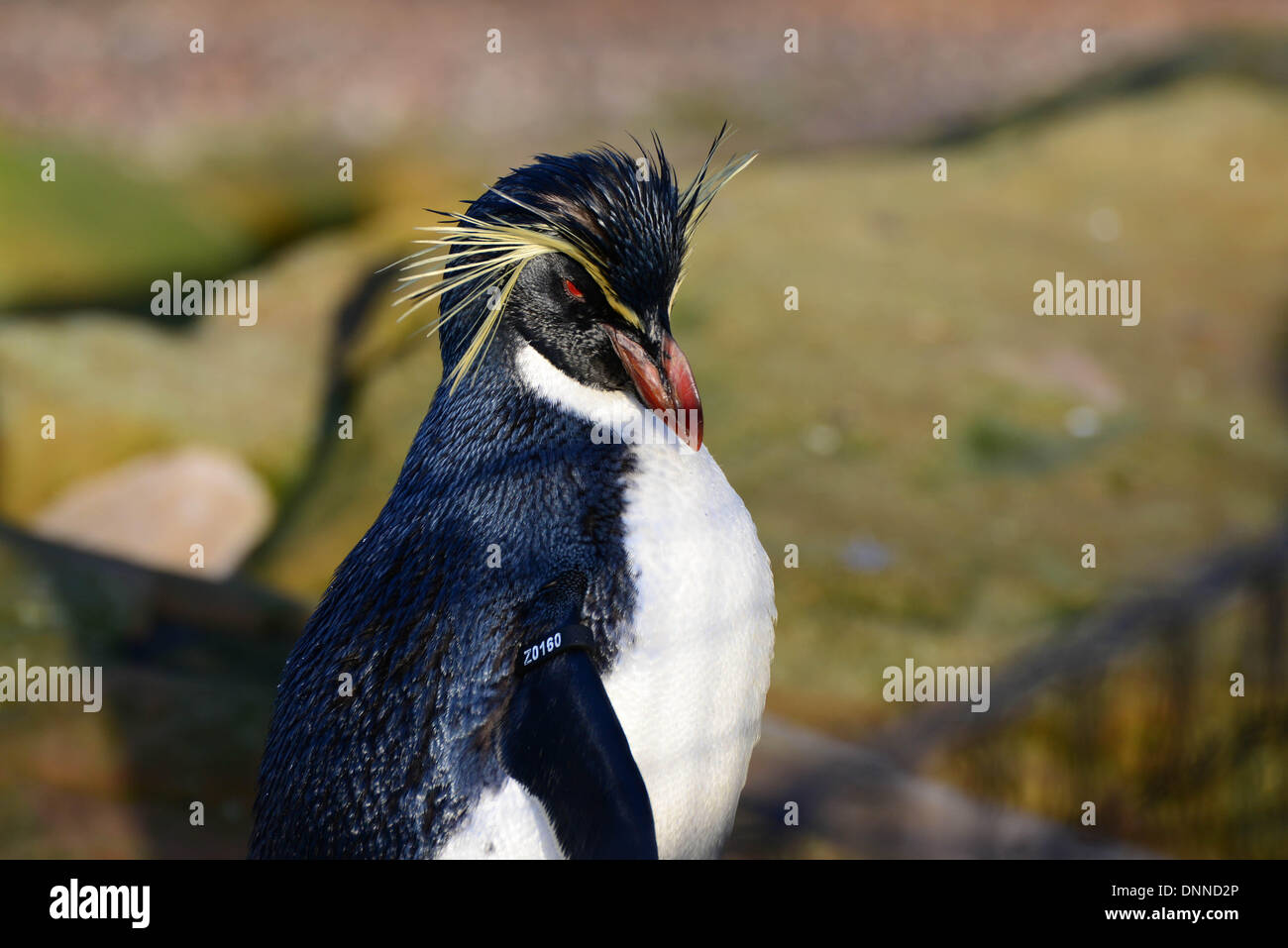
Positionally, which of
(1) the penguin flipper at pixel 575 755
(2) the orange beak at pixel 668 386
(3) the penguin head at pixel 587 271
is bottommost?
(1) the penguin flipper at pixel 575 755

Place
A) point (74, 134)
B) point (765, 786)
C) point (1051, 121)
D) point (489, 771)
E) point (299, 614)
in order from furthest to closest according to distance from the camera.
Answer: point (74, 134), point (1051, 121), point (299, 614), point (765, 786), point (489, 771)

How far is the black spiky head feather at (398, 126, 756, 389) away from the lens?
1.86 meters

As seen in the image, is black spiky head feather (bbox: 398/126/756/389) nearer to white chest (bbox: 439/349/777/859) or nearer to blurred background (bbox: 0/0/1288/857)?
white chest (bbox: 439/349/777/859)

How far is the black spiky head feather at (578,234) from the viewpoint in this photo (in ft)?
6.10

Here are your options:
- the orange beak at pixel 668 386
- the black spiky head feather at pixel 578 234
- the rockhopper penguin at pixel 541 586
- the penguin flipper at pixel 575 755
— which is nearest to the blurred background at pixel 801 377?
the rockhopper penguin at pixel 541 586

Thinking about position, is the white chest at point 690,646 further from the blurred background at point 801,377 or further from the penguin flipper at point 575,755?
the blurred background at point 801,377

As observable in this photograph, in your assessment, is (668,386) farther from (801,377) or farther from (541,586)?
(801,377)

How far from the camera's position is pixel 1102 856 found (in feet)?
7.11

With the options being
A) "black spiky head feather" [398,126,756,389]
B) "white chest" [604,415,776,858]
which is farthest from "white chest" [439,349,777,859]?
"black spiky head feather" [398,126,756,389]

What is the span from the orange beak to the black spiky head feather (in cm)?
5

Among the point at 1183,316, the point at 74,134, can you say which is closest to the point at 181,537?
the point at 1183,316

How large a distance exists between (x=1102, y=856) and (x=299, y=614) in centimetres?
239

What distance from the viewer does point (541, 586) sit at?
70.7 inches
